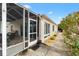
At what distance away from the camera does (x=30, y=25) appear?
7887 mm

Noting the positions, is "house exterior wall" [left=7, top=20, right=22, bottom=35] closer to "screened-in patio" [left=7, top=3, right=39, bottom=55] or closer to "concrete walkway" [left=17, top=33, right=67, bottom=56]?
"screened-in patio" [left=7, top=3, right=39, bottom=55]

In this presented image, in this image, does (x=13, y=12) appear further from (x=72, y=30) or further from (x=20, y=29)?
(x=72, y=30)

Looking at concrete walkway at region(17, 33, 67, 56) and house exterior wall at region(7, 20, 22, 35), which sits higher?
house exterior wall at region(7, 20, 22, 35)

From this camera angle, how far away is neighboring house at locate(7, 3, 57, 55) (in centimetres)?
590

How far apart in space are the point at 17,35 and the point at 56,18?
1484 millimetres

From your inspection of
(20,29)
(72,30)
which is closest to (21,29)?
(20,29)

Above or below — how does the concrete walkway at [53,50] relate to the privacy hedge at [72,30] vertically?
below

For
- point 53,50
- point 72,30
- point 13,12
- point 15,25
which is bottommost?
point 53,50

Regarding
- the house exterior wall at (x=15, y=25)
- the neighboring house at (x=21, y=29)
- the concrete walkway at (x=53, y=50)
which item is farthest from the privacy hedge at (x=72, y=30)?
the house exterior wall at (x=15, y=25)

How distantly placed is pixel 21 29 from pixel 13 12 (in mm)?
988

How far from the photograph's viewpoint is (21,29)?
6.88m

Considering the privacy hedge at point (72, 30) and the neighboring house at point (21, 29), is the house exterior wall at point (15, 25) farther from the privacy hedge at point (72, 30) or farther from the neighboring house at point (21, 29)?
the privacy hedge at point (72, 30)

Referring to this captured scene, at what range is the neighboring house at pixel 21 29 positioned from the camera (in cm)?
590

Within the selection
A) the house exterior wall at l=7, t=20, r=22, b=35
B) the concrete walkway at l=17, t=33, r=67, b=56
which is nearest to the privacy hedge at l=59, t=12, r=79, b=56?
the concrete walkway at l=17, t=33, r=67, b=56
